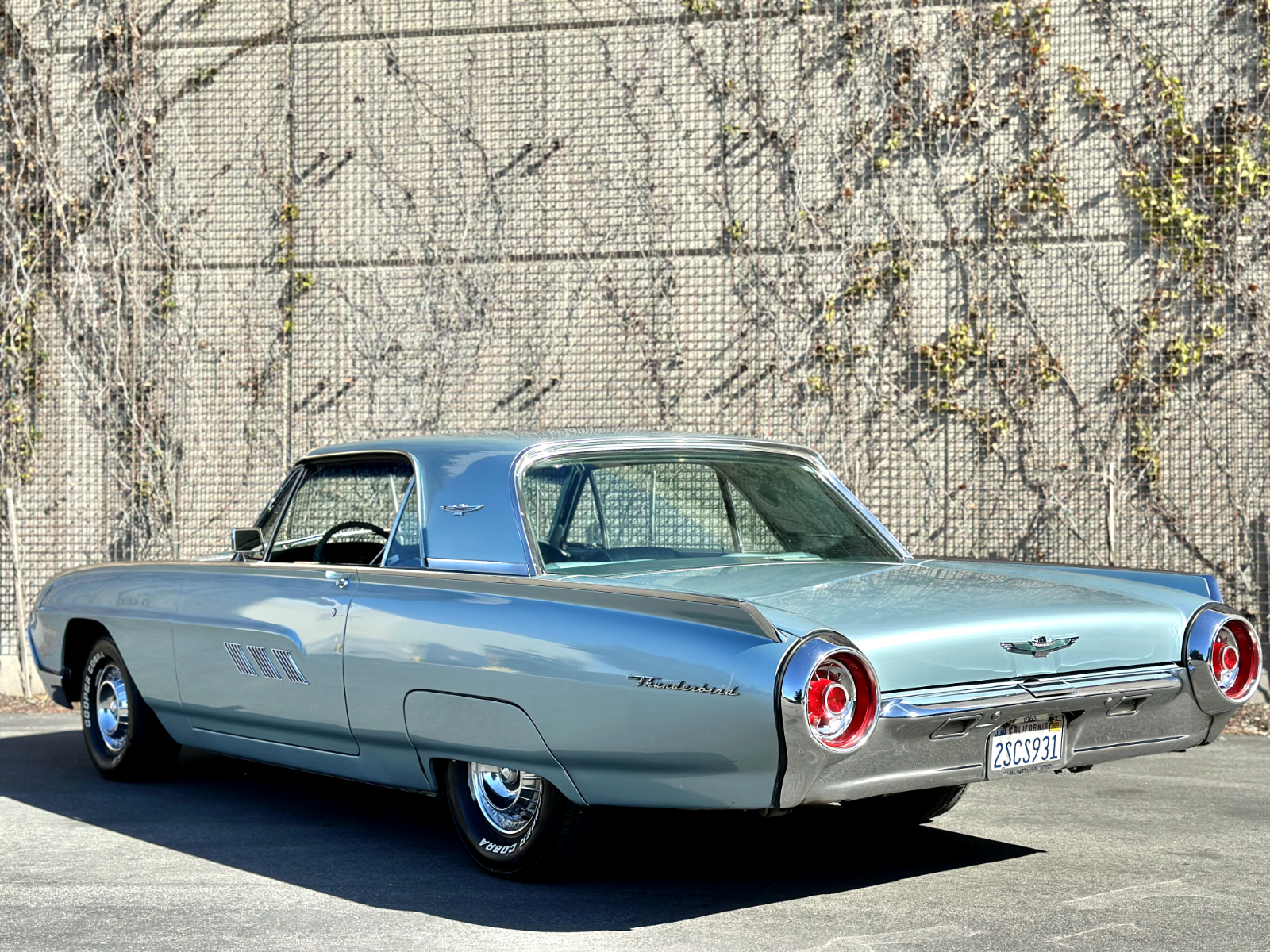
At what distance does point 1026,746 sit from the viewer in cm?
425

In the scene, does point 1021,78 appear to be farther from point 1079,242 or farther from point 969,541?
point 969,541

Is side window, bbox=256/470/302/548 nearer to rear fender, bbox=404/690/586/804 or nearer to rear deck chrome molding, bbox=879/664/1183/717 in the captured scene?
rear fender, bbox=404/690/586/804

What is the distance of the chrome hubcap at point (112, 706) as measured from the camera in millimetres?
6492

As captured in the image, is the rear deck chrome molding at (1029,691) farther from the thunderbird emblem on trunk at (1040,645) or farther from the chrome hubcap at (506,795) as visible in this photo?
the chrome hubcap at (506,795)

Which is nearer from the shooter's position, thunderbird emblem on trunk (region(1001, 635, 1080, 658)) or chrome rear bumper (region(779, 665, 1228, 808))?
chrome rear bumper (region(779, 665, 1228, 808))

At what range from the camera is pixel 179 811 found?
5941mm

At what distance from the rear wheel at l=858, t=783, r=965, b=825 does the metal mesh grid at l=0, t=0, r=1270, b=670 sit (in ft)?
14.5

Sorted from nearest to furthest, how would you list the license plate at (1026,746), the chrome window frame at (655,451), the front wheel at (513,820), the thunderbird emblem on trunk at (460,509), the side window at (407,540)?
the license plate at (1026,746) < the front wheel at (513,820) < the chrome window frame at (655,451) < the thunderbird emblem on trunk at (460,509) < the side window at (407,540)

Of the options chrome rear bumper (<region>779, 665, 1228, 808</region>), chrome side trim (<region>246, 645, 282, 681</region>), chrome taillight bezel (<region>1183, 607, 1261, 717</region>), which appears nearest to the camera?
chrome rear bumper (<region>779, 665, 1228, 808</region>)

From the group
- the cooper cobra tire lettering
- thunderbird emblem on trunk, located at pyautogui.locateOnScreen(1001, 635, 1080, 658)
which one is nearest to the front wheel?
thunderbird emblem on trunk, located at pyautogui.locateOnScreen(1001, 635, 1080, 658)

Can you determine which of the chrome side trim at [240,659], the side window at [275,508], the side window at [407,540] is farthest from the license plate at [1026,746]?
the side window at [275,508]

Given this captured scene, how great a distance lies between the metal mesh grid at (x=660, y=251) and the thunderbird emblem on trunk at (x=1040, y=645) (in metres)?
5.45

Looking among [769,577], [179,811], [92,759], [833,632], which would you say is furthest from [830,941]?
[92,759]

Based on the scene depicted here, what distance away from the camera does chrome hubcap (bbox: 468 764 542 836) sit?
15.0 ft
